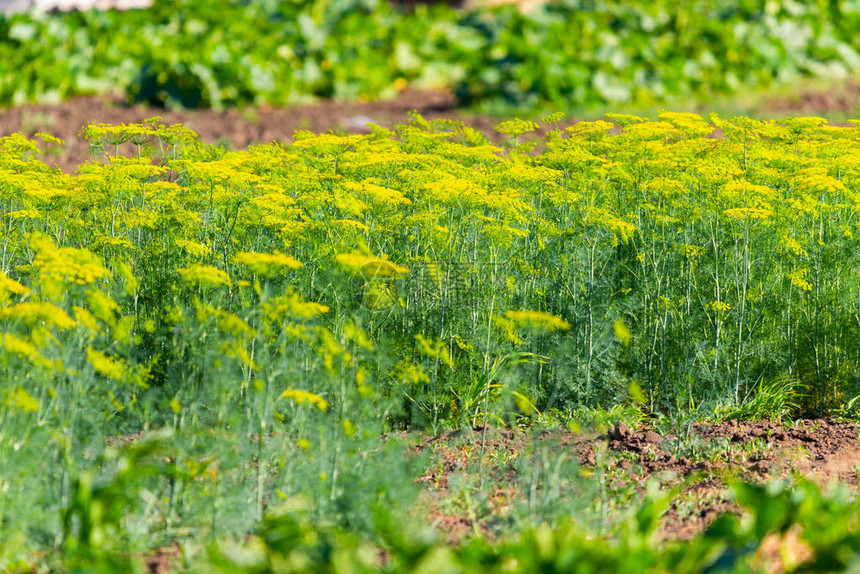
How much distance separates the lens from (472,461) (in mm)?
5301

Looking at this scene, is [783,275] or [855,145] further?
[855,145]

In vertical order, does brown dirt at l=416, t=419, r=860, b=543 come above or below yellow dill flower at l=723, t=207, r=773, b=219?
below

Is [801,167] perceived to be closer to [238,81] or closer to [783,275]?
[783,275]

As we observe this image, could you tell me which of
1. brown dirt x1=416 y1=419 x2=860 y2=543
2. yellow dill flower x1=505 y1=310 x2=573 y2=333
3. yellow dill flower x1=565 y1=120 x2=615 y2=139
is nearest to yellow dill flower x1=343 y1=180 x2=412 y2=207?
yellow dill flower x1=505 y1=310 x2=573 y2=333

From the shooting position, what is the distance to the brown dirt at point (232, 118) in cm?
1202

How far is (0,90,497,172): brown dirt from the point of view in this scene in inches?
473

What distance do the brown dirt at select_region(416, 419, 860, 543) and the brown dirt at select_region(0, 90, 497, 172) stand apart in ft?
22.2

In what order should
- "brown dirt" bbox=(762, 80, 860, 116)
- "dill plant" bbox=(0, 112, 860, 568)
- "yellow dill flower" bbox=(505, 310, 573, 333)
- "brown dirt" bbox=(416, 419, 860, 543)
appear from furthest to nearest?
"brown dirt" bbox=(762, 80, 860, 116), "dill plant" bbox=(0, 112, 860, 568), "yellow dill flower" bbox=(505, 310, 573, 333), "brown dirt" bbox=(416, 419, 860, 543)

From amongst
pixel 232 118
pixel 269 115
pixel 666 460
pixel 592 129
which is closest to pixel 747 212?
pixel 592 129

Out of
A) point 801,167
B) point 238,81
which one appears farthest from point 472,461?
point 238,81

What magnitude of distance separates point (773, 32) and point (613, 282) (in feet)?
37.0

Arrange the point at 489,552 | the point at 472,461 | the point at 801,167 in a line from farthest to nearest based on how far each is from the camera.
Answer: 1. the point at 801,167
2. the point at 472,461
3. the point at 489,552

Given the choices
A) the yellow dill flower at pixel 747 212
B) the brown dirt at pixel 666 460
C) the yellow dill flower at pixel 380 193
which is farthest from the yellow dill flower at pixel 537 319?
the yellow dill flower at pixel 747 212

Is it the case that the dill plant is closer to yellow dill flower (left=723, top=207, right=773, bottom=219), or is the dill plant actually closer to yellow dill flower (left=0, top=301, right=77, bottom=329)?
yellow dill flower (left=723, top=207, right=773, bottom=219)
